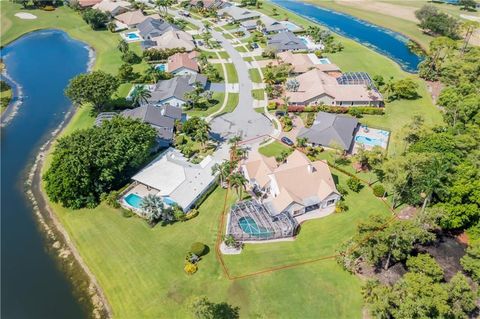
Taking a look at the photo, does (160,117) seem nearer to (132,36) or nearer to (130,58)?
(130,58)

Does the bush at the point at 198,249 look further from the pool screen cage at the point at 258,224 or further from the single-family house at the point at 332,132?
the single-family house at the point at 332,132

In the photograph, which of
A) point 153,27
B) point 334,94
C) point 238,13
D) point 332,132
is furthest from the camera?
point 238,13

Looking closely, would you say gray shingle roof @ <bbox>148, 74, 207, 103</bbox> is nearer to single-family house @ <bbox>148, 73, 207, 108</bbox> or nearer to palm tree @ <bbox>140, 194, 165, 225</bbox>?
single-family house @ <bbox>148, 73, 207, 108</bbox>

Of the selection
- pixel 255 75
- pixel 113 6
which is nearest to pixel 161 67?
pixel 255 75

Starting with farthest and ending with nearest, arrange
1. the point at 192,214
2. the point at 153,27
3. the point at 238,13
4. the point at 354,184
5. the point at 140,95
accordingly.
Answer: the point at 238,13
the point at 153,27
the point at 140,95
the point at 354,184
the point at 192,214

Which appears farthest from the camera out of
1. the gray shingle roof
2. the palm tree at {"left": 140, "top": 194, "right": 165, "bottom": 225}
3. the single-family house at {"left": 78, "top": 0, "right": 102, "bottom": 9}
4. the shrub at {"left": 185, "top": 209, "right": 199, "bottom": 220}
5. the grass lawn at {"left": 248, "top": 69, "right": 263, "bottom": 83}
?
the single-family house at {"left": 78, "top": 0, "right": 102, "bottom": 9}

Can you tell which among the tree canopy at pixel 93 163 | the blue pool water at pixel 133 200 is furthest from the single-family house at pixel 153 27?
the blue pool water at pixel 133 200

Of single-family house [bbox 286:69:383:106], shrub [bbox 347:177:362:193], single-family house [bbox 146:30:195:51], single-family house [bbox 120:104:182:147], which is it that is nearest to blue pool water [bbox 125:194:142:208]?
single-family house [bbox 120:104:182:147]
